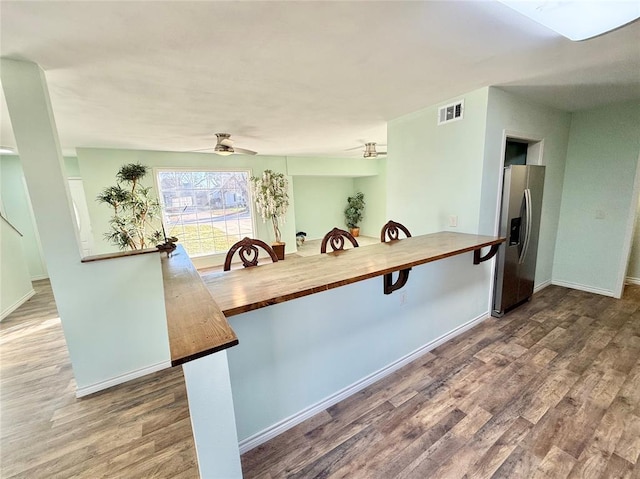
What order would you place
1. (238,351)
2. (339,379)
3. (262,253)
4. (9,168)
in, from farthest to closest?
(262,253) < (9,168) < (339,379) < (238,351)

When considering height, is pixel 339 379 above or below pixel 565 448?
above

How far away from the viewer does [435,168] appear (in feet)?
9.91

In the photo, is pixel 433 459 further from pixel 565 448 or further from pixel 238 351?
pixel 238 351

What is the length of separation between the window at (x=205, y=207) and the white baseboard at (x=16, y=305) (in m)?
2.40

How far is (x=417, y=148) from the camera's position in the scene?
3.18 m

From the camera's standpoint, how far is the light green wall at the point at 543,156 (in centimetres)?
264

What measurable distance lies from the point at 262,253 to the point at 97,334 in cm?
460

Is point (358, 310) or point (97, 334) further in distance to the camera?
point (97, 334)

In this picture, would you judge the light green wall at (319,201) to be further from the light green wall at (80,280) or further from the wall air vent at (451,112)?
the light green wall at (80,280)

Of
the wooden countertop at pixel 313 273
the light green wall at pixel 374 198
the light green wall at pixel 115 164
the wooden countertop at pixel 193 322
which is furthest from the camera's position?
the light green wall at pixel 374 198

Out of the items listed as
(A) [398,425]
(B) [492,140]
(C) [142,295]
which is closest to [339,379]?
(A) [398,425]

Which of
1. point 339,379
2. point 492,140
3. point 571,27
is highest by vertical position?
point 571,27

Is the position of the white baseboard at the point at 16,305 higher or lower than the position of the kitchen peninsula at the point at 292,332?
lower

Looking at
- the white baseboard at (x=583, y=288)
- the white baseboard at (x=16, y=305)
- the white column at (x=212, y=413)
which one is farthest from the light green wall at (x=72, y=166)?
the white baseboard at (x=583, y=288)
